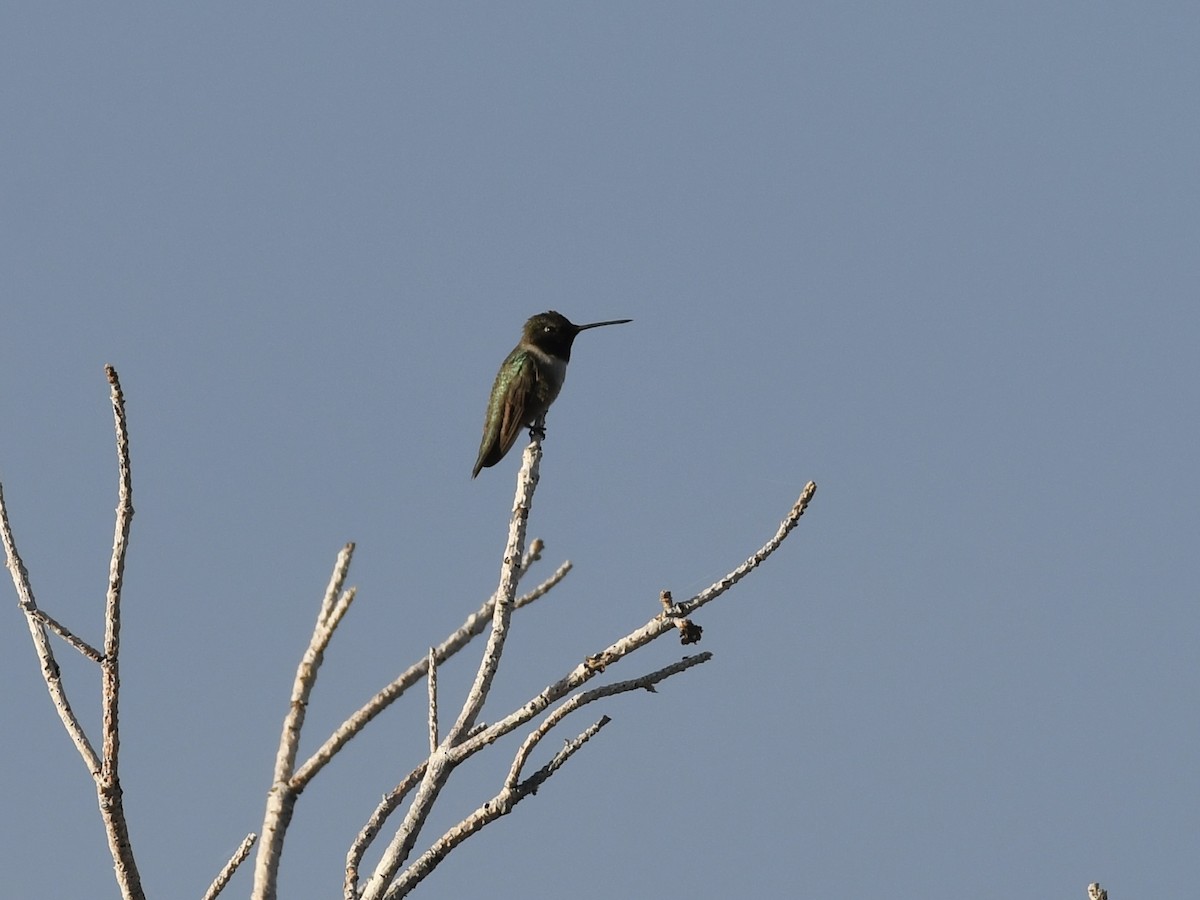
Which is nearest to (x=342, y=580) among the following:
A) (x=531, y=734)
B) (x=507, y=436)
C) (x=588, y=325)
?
(x=531, y=734)

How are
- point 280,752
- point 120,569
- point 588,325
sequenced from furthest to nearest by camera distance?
point 588,325
point 280,752
point 120,569

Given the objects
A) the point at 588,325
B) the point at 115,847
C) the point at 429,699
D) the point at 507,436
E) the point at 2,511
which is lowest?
the point at 115,847

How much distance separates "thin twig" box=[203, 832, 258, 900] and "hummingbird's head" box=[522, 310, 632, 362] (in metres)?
8.64

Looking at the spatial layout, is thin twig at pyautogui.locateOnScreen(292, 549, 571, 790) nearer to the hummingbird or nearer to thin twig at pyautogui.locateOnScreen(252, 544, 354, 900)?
thin twig at pyautogui.locateOnScreen(252, 544, 354, 900)

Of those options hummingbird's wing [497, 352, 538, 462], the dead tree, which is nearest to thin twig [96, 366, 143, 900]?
the dead tree

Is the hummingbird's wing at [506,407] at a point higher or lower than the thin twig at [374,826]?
higher

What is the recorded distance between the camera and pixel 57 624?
224 inches

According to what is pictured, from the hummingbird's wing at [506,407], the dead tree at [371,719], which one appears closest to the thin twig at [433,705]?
the dead tree at [371,719]

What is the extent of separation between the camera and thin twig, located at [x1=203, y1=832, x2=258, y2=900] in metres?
5.56

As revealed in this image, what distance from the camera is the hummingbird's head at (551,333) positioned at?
552 inches

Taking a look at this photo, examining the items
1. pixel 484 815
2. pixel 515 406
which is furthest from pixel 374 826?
pixel 515 406

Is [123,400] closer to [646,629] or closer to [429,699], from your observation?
[429,699]

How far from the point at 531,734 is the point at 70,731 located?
179 centimetres

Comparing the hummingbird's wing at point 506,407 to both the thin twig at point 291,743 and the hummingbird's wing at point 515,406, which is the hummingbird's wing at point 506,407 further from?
the thin twig at point 291,743
